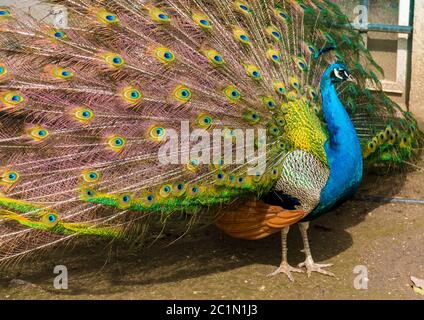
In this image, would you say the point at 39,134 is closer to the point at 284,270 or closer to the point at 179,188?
the point at 179,188

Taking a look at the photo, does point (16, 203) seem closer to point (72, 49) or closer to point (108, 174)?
point (108, 174)

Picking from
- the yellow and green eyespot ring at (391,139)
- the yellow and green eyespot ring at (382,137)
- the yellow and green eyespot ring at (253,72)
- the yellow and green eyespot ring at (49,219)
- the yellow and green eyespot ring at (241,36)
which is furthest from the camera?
the yellow and green eyespot ring at (391,139)

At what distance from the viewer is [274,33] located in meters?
3.91

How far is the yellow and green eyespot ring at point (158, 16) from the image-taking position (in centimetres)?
359

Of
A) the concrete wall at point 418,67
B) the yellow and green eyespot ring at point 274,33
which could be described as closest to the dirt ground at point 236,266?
the yellow and green eyespot ring at point 274,33

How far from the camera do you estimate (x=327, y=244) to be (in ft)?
14.2

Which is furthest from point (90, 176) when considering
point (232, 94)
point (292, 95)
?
point (292, 95)

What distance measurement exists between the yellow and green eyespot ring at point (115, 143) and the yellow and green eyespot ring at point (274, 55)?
1.06 meters

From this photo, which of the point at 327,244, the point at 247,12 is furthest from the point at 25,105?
the point at 327,244

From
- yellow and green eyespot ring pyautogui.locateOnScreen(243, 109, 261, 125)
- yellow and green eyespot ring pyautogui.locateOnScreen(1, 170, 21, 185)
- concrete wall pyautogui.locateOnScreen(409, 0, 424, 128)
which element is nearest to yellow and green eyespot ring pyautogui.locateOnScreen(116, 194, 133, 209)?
yellow and green eyespot ring pyautogui.locateOnScreen(1, 170, 21, 185)

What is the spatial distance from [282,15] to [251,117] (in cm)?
98

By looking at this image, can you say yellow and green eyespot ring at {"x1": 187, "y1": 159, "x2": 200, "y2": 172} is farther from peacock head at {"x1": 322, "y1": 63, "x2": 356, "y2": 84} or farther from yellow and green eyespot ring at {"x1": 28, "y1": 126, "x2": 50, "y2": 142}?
peacock head at {"x1": 322, "y1": 63, "x2": 356, "y2": 84}

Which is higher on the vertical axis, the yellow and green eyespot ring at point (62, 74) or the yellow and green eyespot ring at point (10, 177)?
the yellow and green eyespot ring at point (62, 74)

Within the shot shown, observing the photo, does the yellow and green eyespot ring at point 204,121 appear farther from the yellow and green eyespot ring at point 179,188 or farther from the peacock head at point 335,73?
the peacock head at point 335,73
